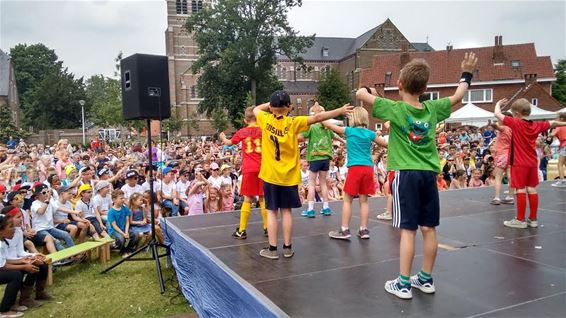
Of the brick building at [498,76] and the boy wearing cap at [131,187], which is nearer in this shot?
the boy wearing cap at [131,187]

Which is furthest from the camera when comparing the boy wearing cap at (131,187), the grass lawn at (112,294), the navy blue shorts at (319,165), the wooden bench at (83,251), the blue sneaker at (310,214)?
Answer: the boy wearing cap at (131,187)

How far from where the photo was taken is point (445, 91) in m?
45.4

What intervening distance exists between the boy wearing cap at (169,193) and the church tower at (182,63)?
5125 centimetres

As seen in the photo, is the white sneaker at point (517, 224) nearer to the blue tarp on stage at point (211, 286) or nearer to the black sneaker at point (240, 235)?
the black sneaker at point (240, 235)

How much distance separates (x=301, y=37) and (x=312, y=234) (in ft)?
Answer: 146

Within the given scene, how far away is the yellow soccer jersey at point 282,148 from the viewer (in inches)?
176

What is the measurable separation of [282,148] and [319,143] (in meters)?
2.01

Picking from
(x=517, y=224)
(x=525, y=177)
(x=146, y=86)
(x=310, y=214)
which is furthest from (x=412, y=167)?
(x=146, y=86)

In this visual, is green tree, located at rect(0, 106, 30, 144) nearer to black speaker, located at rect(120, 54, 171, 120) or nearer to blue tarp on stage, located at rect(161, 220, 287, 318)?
black speaker, located at rect(120, 54, 171, 120)

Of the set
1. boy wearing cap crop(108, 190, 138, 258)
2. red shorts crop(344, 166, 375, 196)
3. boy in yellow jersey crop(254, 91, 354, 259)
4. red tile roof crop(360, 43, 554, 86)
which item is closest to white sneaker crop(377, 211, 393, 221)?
red shorts crop(344, 166, 375, 196)

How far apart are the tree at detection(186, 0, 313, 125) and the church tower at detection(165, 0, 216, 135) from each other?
1355 cm

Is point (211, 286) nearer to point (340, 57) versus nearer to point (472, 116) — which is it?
point (472, 116)

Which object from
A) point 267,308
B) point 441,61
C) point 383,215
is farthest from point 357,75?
point 267,308

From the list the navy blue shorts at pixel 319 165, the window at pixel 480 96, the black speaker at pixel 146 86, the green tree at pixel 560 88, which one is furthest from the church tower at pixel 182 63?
the navy blue shorts at pixel 319 165
